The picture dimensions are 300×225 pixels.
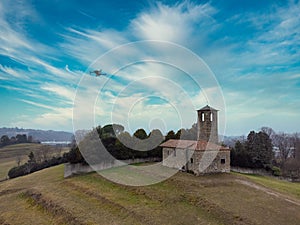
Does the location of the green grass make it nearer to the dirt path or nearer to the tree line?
the dirt path

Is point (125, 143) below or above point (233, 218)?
above

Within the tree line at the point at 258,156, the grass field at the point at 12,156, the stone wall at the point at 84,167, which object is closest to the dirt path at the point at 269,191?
the tree line at the point at 258,156

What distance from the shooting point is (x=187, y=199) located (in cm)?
1662

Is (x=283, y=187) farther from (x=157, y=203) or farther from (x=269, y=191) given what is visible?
(x=157, y=203)

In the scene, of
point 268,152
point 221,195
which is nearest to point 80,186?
point 221,195

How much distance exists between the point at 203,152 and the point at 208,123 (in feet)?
18.3

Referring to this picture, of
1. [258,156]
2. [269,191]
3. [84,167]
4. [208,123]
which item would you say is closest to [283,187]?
[269,191]

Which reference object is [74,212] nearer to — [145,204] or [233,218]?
[145,204]

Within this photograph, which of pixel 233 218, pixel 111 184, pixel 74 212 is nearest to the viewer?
pixel 233 218

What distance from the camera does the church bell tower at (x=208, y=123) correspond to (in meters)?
27.1

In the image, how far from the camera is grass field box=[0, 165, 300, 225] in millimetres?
14102

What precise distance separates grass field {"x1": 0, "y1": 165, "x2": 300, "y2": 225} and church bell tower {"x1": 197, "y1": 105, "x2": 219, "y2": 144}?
21.2ft

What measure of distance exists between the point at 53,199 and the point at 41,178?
30.6 ft

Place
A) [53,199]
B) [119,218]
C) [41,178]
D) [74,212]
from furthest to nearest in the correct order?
[41,178]
[53,199]
[74,212]
[119,218]
